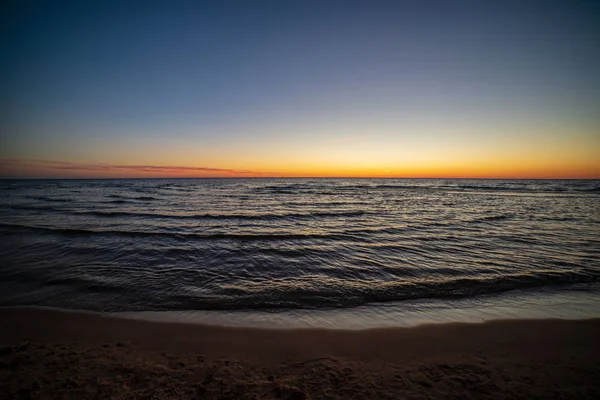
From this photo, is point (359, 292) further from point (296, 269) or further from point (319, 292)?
point (296, 269)

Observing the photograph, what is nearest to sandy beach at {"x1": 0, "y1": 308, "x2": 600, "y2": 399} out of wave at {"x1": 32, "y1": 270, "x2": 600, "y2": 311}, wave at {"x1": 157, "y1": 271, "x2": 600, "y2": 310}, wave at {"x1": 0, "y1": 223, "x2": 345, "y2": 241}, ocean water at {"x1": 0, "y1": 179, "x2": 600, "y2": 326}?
ocean water at {"x1": 0, "y1": 179, "x2": 600, "y2": 326}

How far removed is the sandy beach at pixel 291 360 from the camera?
124 inches

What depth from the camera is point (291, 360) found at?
12.6 ft

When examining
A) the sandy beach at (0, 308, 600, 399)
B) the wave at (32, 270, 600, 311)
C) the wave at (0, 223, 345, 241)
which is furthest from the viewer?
the wave at (0, 223, 345, 241)

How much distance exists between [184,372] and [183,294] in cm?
328

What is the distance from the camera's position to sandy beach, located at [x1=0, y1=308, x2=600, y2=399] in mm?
3156

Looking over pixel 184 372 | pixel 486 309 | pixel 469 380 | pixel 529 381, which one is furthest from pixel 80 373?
pixel 486 309

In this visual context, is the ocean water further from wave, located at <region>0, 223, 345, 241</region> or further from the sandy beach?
the sandy beach

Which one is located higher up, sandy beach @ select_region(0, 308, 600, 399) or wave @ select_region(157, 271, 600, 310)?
sandy beach @ select_region(0, 308, 600, 399)

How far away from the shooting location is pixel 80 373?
3.38 m

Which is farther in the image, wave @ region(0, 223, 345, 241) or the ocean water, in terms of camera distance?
wave @ region(0, 223, 345, 241)

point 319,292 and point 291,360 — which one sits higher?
point 291,360

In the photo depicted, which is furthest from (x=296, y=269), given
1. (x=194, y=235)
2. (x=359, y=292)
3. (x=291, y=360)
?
(x=194, y=235)

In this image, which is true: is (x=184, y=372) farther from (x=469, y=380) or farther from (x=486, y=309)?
(x=486, y=309)
